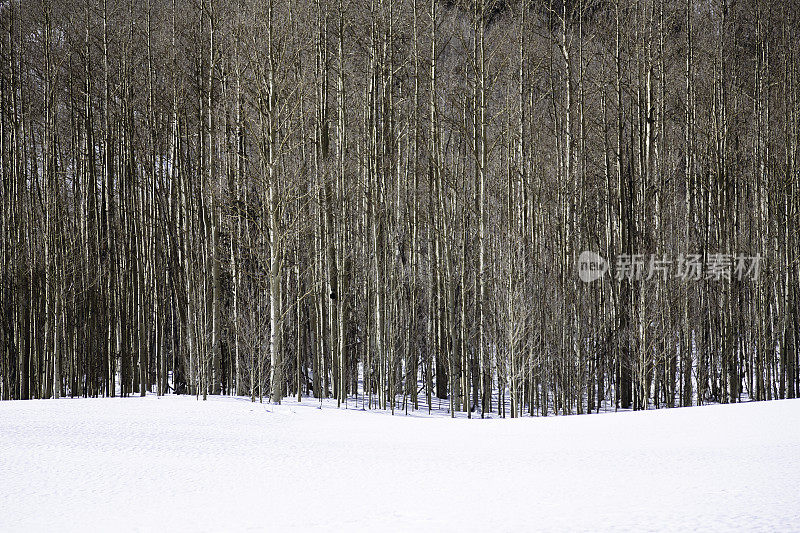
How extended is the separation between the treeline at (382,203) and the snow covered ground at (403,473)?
7.20ft

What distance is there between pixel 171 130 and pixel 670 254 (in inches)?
299

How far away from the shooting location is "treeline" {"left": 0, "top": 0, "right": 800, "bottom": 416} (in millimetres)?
8172

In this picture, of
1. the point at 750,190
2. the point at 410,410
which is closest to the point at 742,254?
the point at 750,190

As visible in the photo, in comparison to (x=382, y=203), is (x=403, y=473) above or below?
below

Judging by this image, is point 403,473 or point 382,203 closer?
point 403,473

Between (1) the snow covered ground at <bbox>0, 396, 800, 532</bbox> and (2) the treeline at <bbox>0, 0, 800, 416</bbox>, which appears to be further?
(2) the treeline at <bbox>0, 0, 800, 416</bbox>

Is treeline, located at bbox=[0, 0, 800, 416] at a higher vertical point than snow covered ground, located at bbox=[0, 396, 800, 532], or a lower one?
higher

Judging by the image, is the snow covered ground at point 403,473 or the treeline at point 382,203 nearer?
the snow covered ground at point 403,473

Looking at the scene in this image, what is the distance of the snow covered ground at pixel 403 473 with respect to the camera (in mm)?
2742

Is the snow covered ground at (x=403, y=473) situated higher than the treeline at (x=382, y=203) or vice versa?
the treeline at (x=382, y=203)

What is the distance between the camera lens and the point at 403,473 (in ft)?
12.0

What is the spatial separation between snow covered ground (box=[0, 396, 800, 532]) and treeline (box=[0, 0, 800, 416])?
86.4 inches

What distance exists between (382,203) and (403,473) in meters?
5.60

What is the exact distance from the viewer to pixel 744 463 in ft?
12.3
